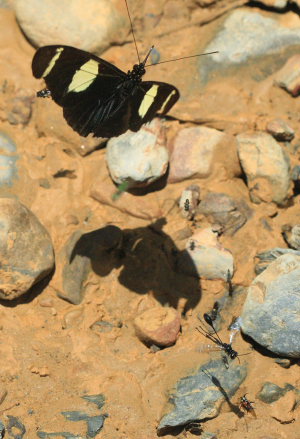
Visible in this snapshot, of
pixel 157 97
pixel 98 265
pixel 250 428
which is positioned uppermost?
pixel 157 97

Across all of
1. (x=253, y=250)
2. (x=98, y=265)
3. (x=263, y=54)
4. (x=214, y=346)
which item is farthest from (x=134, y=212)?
(x=263, y=54)

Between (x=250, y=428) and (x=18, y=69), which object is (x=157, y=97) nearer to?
(x=18, y=69)

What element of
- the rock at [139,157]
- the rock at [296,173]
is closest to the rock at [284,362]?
the rock at [296,173]

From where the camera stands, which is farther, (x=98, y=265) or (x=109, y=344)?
(x=98, y=265)

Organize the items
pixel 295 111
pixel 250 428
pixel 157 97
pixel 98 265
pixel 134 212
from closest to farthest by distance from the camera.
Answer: pixel 250 428 < pixel 157 97 < pixel 98 265 < pixel 134 212 < pixel 295 111

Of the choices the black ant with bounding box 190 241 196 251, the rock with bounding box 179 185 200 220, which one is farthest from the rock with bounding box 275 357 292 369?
the rock with bounding box 179 185 200 220

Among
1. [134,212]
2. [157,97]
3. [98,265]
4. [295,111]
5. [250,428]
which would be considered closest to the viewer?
[250,428]

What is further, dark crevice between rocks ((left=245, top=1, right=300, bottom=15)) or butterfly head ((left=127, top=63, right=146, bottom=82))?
dark crevice between rocks ((left=245, top=1, right=300, bottom=15))

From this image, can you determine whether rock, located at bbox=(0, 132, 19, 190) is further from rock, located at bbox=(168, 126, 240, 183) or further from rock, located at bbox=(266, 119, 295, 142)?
rock, located at bbox=(266, 119, 295, 142)
